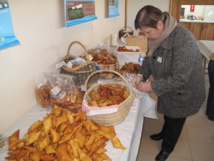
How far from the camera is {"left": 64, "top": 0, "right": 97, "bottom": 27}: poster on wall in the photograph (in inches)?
60.0

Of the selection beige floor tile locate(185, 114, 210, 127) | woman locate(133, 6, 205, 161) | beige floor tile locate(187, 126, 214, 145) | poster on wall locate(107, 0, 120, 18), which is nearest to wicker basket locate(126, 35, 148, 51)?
poster on wall locate(107, 0, 120, 18)

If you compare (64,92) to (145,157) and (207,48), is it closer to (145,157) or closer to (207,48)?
(145,157)

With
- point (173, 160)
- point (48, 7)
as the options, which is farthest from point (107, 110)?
point (173, 160)

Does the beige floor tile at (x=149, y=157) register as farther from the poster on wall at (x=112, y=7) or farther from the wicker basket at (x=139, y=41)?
the poster on wall at (x=112, y=7)

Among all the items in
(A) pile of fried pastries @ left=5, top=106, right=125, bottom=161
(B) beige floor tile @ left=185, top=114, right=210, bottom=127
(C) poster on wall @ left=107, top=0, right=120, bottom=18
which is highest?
(C) poster on wall @ left=107, top=0, right=120, bottom=18

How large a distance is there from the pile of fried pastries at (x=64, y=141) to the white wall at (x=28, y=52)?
27 cm

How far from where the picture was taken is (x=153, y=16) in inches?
40.9

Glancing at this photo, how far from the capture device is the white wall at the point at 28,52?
1.05 metres

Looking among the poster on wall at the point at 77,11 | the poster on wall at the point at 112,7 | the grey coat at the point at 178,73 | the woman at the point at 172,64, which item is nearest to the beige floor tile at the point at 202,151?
the woman at the point at 172,64

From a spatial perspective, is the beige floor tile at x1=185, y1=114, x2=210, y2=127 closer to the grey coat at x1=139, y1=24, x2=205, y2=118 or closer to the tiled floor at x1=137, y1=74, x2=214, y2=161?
the tiled floor at x1=137, y1=74, x2=214, y2=161

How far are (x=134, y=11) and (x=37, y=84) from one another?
11.3 ft

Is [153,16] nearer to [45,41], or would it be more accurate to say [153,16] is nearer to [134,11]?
[45,41]

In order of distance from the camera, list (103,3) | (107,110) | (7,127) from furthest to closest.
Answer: (103,3) → (7,127) → (107,110)

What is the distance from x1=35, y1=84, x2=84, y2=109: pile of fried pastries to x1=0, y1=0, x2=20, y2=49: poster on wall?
360 millimetres
